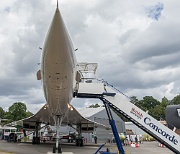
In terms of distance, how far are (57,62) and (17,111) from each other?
188ft

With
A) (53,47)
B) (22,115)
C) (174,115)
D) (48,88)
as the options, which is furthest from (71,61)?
(22,115)

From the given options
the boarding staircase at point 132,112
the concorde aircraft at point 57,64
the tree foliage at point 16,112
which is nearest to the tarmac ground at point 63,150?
the boarding staircase at point 132,112

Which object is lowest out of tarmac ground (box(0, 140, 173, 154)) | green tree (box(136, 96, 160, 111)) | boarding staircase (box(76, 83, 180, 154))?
tarmac ground (box(0, 140, 173, 154))

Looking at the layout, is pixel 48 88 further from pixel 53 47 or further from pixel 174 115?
pixel 174 115

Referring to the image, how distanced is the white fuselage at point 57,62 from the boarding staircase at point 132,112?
105 inches

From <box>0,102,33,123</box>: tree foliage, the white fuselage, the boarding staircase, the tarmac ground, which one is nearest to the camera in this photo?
the white fuselage

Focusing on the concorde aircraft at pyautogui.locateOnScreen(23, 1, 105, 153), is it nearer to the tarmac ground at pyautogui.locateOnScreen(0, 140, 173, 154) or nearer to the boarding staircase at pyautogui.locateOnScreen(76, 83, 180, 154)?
the boarding staircase at pyautogui.locateOnScreen(76, 83, 180, 154)

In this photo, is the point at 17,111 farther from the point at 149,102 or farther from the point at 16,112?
the point at 149,102

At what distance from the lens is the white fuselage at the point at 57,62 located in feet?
20.4

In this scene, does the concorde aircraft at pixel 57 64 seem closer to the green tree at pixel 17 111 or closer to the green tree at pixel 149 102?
the green tree at pixel 17 111

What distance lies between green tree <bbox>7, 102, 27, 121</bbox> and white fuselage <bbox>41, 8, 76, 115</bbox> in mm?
53585

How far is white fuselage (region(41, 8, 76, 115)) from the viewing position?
6.22 m

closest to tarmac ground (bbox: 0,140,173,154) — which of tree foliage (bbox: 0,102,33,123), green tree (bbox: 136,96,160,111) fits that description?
→ tree foliage (bbox: 0,102,33,123)

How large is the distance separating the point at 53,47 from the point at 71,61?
1003mm
